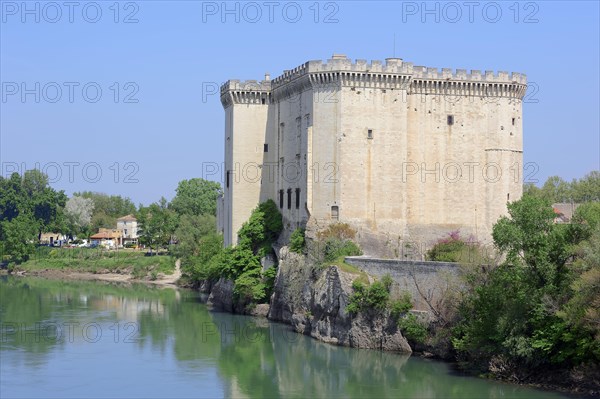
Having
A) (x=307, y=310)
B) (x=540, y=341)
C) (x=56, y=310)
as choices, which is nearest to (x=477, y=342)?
(x=540, y=341)

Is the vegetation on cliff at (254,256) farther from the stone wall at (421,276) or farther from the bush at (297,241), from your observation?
the stone wall at (421,276)

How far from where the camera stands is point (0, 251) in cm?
9250

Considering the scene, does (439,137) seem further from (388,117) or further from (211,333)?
(211,333)

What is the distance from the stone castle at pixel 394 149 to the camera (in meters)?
50.1

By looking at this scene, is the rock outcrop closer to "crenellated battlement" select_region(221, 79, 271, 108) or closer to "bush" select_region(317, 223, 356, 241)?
"bush" select_region(317, 223, 356, 241)

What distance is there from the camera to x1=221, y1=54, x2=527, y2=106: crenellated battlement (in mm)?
50188

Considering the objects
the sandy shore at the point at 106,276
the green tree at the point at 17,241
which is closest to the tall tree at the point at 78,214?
the green tree at the point at 17,241

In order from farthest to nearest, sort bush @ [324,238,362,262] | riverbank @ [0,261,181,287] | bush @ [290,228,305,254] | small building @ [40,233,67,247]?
1. small building @ [40,233,67,247]
2. riverbank @ [0,261,181,287]
3. bush @ [290,228,305,254]
4. bush @ [324,238,362,262]

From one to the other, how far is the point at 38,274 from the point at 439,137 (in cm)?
4704

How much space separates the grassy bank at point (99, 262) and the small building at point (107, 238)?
14.8 meters

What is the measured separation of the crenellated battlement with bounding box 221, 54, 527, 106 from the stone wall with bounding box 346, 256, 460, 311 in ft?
36.6

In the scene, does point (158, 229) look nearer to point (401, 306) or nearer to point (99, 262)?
point (99, 262)

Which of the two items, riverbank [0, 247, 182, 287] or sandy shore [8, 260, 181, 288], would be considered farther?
riverbank [0, 247, 182, 287]

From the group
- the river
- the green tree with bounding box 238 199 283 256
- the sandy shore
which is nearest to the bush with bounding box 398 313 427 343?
the river
